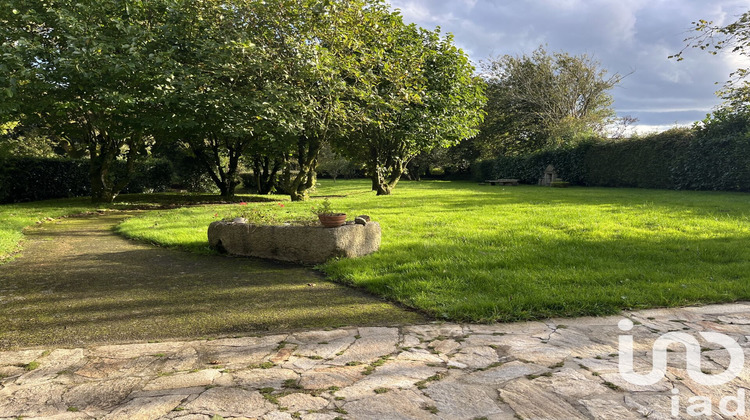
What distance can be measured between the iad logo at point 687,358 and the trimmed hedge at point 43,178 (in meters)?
21.1

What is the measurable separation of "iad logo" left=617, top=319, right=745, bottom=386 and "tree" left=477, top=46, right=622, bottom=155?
31216 mm

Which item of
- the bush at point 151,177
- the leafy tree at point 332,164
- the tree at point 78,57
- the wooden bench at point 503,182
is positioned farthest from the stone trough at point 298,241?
the leafy tree at point 332,164

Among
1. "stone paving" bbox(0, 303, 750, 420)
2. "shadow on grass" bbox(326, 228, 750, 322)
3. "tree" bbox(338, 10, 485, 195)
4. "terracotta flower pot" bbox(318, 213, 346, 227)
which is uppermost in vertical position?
"tree" bbox(338, 10, 485, 195)

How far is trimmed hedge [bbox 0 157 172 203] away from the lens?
17.0 m

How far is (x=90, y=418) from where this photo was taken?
209cm

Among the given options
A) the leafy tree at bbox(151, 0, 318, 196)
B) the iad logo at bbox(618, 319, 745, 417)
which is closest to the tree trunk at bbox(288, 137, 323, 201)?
the leafy tree at bbox(151, 0, 318, 196)

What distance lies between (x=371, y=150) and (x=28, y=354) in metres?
16.6

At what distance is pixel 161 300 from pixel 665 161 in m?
21.1

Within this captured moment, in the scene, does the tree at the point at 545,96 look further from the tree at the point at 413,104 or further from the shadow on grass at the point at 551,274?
the shadow on grass at the point at 551,274

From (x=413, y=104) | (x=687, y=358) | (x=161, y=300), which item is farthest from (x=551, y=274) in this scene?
(x=413, y=104)

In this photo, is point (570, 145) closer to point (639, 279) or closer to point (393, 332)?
point (639, 279)

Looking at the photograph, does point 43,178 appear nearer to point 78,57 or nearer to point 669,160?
point 78,57

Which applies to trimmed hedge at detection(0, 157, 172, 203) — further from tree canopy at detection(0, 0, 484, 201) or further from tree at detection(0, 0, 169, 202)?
tree at detection(0, 0, 169, 202)

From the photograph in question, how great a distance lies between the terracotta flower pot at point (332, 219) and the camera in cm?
590
